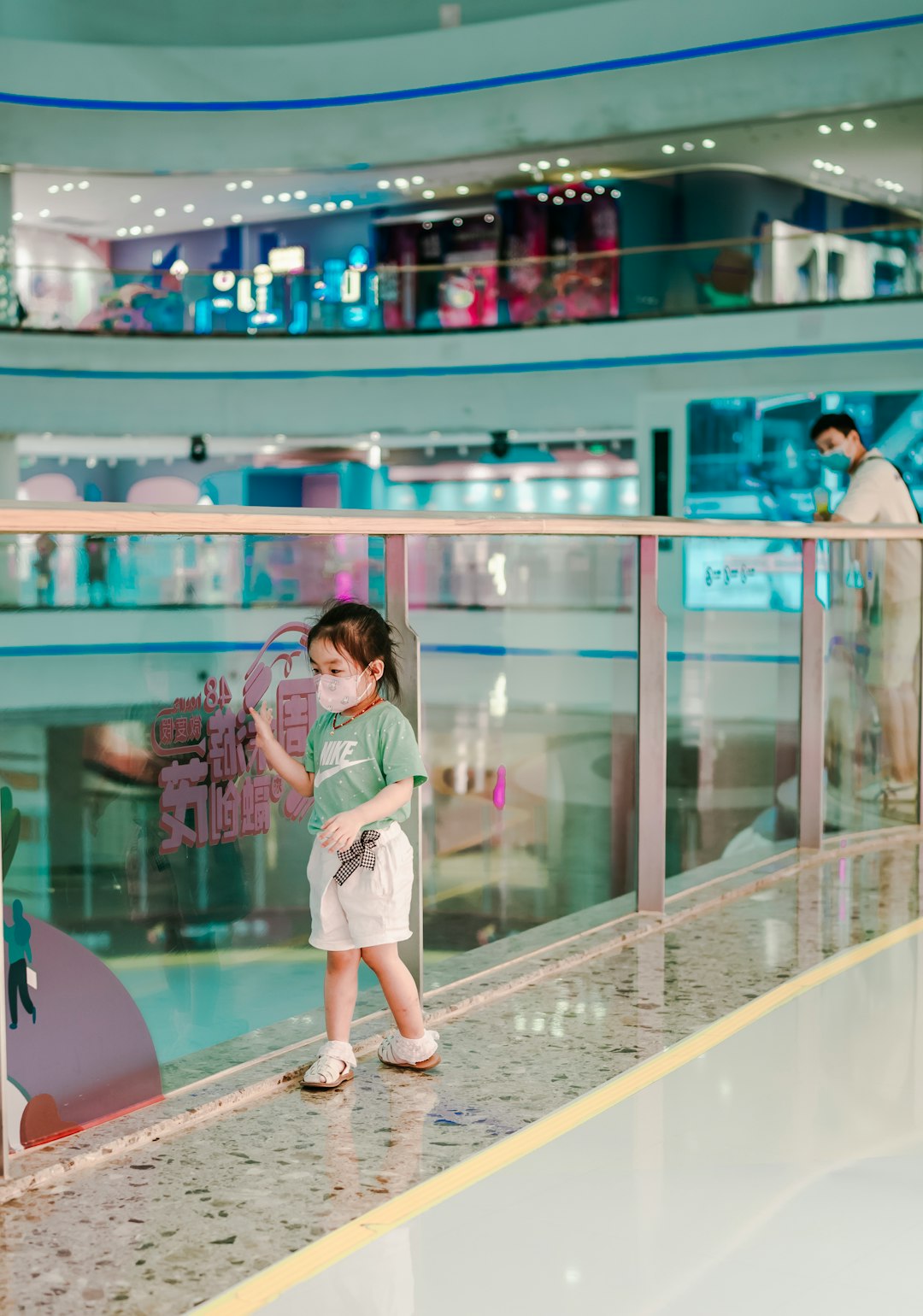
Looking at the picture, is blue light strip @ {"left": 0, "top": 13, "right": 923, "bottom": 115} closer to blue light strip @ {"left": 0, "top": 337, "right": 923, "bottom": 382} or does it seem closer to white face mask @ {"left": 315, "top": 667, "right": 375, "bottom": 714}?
blue light strip @ {"left": 0, "top": 337, "right": 923, "bottom": 382}

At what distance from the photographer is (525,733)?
10.7m

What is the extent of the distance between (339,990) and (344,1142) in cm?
37

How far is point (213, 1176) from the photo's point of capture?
7.88 ft

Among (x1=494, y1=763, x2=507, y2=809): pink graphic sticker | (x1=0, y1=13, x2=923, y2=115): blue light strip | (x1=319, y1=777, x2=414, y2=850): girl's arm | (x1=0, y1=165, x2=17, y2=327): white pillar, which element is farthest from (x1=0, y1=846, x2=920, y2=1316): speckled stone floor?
(x1=0, y1=165, x2=17, y2=327): white pillar

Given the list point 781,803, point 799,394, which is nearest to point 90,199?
point 799,394

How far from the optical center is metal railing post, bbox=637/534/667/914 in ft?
13.8

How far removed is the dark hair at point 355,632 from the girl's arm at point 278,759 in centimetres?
16

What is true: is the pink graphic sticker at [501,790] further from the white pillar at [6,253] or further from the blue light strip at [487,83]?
the white pillar at [6,253]

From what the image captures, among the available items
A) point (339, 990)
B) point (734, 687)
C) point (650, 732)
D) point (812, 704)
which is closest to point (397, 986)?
point (339, 990)

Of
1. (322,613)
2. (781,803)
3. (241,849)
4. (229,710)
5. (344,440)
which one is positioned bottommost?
(781,803)

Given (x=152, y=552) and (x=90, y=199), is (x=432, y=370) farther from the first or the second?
(x=152, y=552)

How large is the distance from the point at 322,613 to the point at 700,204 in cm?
2082

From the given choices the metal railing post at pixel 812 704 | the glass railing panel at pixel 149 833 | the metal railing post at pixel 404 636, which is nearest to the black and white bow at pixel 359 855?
the glass railing panel at pixel 149 833

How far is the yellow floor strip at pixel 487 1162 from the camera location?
2.01m
